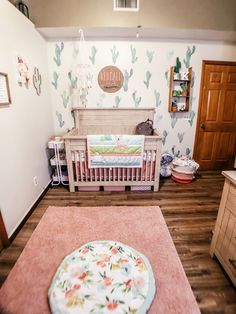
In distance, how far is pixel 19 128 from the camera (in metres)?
1.97

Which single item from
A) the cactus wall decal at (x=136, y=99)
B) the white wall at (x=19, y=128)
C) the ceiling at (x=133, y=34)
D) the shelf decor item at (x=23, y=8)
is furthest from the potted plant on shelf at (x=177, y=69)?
the shelf decor item at (x=23, y=8)

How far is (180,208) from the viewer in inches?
89.7

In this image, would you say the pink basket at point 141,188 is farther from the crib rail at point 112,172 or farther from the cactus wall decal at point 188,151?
the cactus wall decal at point 188,151

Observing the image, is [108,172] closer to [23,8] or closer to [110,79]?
[110,79]

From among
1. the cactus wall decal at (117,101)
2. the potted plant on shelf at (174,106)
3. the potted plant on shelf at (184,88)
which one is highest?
the potted plant on shelf at (184,88)

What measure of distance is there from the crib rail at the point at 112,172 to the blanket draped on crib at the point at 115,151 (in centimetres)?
11

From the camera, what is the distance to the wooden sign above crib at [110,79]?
9.61 feet

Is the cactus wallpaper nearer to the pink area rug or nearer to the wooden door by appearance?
the wooden door

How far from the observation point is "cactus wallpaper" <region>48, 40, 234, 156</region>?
113 inches

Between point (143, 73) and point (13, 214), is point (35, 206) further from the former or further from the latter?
point (143, 73)

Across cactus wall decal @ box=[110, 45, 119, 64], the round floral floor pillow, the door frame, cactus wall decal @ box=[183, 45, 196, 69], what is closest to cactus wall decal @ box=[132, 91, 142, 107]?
cactus wall decal @ box=[110, 45, 119, 64]

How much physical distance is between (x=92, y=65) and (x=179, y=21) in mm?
1345

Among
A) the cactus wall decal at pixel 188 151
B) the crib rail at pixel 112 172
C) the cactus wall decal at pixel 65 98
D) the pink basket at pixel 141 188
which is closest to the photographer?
the crib rail at pixel 112 172

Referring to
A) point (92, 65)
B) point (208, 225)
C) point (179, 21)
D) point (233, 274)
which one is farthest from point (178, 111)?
point (233, 274)
